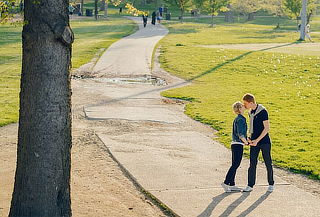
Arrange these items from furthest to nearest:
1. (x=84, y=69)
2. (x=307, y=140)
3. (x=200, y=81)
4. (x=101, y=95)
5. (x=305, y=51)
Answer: (x=305, y=51)
(x=84, y=69)
(x=200, y=81)
(x=101, y=95)
(x=307, y=140)

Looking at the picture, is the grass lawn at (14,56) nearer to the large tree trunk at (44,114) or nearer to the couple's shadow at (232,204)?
the couple's shadow at (232,204)

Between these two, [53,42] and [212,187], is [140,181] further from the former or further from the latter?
[53,42]

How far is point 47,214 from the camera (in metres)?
7.91

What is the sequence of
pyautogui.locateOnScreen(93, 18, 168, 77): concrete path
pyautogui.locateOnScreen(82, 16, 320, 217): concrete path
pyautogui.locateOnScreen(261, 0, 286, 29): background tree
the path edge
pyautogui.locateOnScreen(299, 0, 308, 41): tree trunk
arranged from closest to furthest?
the path edge → pyautogui.locateOnScreen(82, 16, 320, 217): concrete path → pyautogui.locateOnScreen(93, 18, 168, 77): concrete path → pyautogui.locateOnScreen(299, 0, 308, 41): tree trunk → pyautogui.locateOnScreen(261, 0, 286, 29): background tree

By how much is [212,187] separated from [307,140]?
14.7 ft

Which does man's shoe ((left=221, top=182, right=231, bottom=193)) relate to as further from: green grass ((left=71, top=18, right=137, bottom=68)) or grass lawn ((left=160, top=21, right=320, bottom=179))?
green grass ((left=71, top=18, right=137, bottom=68))

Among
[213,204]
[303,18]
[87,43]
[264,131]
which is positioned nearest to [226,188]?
[213,204]

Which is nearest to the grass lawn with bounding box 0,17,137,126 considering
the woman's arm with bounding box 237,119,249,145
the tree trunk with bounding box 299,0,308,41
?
the woman's arm with bounding box 237,119,249,145

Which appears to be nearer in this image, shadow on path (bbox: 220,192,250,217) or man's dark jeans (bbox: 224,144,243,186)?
shadow on path (bbox: 220,192,250,217)

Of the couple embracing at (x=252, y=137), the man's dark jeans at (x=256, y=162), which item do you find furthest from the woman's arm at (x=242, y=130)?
the man's dark jeans at (x=256, y=162)

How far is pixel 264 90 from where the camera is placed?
72.4ft

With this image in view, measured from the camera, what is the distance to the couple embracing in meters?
9.77

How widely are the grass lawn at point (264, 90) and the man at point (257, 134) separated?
1428 mm

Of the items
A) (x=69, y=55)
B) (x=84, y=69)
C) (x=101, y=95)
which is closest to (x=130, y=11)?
(x=69, y=55)
